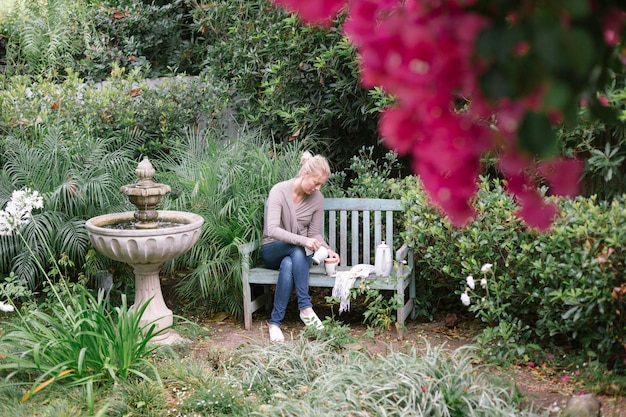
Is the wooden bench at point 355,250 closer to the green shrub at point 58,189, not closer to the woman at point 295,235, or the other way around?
the woman at point 295,235

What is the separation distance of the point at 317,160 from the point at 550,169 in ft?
12.1

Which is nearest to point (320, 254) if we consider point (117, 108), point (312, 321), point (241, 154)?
point (312, 321)

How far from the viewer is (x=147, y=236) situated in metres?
4.36

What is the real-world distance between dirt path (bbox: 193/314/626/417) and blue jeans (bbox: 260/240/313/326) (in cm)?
21

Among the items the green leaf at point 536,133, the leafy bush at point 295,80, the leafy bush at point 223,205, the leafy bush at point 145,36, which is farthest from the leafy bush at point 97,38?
the green leaf at point 536,133

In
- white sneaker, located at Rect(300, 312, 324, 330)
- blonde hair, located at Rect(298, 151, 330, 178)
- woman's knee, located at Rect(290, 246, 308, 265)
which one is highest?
blonde hair, located at Rect(298, 151, 330, 178)

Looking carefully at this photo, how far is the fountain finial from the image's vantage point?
4.58 metres

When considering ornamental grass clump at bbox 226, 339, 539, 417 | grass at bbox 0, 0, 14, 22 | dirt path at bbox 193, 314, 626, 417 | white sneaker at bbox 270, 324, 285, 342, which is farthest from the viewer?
grass at bbox 0, 0, 14, 22

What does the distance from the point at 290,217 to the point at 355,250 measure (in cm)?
59

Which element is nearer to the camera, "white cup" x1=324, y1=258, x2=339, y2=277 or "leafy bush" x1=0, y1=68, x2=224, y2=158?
"white cup" x1=324, y1=258, x2=339, y2=277

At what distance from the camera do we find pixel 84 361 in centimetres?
363

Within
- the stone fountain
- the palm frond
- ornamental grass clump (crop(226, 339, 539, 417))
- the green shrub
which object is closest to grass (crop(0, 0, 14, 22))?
the green shrub

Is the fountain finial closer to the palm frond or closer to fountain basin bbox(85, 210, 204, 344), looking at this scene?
fountain basin bbox(85, 210, 204, 344)

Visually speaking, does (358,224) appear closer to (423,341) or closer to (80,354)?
(423,341)
